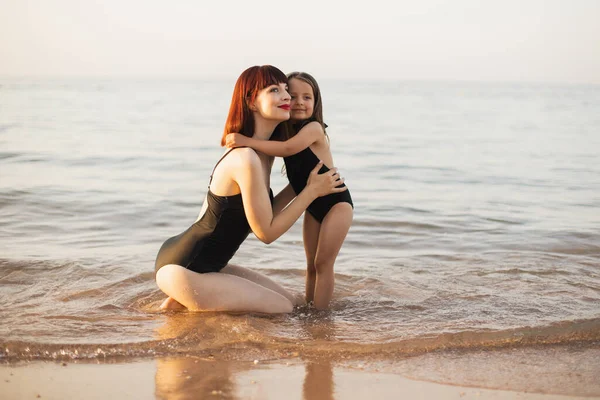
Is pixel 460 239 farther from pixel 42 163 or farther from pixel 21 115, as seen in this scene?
pixel 21 115

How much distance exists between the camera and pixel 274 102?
4715 millimetres

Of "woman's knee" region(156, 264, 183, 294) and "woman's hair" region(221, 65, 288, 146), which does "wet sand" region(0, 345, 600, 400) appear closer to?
"woman's knee" region(156, 264, 183, 294)

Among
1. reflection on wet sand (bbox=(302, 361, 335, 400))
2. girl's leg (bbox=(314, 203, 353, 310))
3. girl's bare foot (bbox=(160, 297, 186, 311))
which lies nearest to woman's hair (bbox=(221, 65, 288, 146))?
girl's leg (bbox=(314, 203, 353, 310))

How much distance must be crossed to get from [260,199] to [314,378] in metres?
1.26

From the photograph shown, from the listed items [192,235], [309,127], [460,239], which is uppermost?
[309,127]

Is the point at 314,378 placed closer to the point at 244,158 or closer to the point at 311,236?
the point at 244,158

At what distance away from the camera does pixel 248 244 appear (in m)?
8.05

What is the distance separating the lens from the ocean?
4586 mm

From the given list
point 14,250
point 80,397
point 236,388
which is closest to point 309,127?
point 236,388

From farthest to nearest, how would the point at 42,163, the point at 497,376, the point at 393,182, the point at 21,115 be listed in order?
the point at 21,115, the point at 42,163, the point at 393,182, the point at 497,376

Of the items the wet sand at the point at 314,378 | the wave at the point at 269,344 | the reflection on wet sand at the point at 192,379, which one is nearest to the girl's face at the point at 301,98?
the wave at the point at 269,344

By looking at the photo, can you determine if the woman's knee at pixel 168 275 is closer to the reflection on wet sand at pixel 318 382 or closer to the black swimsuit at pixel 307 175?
the black swimsuit at pixel 307 175

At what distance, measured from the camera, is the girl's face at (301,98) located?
198 inches

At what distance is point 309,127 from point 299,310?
1.35 metres
